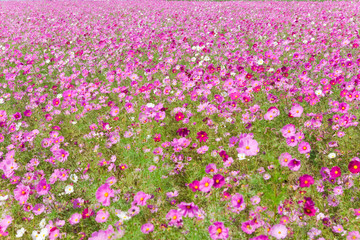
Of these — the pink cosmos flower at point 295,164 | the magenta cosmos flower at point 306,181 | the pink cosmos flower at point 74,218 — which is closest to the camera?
the magenta cosmos flower at point 306,181

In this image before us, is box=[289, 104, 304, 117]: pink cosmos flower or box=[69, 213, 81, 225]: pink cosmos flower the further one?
box=[289, 104, 304, 117]: pink cosmos flower

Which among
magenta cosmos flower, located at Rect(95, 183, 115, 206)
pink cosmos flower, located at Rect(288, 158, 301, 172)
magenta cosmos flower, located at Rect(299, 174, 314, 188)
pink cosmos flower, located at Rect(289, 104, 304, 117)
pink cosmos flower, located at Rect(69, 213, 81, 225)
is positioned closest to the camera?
magenta cosmos flower, located at Rect(299, 174, 314, 188)

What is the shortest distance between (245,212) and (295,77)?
2.83m

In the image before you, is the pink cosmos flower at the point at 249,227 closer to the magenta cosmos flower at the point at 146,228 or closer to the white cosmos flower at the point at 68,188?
the magenta cosmos flower at the point at 146,228

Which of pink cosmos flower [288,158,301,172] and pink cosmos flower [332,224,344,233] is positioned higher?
pink cosmos flower [288,158,301,172]

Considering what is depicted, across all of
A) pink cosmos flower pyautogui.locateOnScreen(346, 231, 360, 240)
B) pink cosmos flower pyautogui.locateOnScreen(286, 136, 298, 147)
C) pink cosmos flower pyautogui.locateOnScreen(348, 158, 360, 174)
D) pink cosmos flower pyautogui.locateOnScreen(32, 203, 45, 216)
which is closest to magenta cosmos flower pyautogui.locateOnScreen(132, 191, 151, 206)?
pink cosmos flower pyautogui.locateOnScreen(32, 203, 45, 216)

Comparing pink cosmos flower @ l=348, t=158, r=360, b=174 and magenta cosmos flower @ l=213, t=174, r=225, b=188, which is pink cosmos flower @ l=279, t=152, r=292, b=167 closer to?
pink cosmos flower @ l=348, t=158, r=360, b=174

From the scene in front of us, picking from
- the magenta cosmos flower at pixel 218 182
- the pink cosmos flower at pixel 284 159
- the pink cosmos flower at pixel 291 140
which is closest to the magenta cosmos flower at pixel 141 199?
the magenta cosmos flower at pixel 218 182

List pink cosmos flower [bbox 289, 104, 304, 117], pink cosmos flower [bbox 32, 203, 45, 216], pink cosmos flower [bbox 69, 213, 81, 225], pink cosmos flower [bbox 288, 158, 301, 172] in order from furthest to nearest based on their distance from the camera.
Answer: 1. pink cosmos flower [bbox 289, 104, 304, 117]
2. pink cosmos flower [bbox 32, 203, 45, 216]
3. pink cosmos flower [bbox 69, 213, 81, 225]
4. pink cosmos flower [bbox 288, 158, 301, 172]

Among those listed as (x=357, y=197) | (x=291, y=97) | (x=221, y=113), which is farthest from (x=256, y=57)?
(x=357, y=197)

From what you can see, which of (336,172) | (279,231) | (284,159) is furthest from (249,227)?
(336,172)

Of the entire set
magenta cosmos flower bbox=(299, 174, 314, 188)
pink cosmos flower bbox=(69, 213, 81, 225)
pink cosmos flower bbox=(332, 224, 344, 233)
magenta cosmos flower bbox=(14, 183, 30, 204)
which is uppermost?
magenta cosmos flower bbox=(299, 174, 314, 188)

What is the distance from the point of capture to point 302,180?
1.94m

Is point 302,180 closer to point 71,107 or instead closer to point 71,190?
point 71,190
